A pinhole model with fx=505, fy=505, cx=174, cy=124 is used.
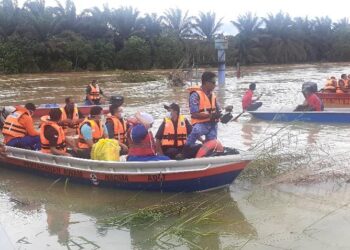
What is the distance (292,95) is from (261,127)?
31.4ft

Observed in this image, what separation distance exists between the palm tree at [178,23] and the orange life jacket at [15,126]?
43759 millimetres

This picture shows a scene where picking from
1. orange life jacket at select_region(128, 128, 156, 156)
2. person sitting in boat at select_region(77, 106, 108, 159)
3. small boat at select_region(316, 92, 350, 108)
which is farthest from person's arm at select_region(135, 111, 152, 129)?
small boat at select_region(316, 92, 350, 108)

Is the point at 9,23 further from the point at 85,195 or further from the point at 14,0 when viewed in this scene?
the point at 85,195

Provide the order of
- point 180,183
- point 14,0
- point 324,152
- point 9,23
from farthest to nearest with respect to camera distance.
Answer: point 14,0
point 9,23
point 324,152
point 180,183

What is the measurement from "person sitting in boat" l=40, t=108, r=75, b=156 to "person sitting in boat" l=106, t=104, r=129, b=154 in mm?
770

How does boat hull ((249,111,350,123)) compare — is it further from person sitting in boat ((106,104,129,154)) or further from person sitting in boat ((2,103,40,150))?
person sitting in boat ((2,103,40,150))

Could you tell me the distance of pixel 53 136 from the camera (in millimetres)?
7680

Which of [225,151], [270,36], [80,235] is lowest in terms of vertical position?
[80,235]

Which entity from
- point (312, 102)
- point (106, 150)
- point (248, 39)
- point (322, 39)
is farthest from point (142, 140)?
point (322, 39)

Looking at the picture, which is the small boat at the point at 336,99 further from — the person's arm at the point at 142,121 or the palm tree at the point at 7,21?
the palm tree at the point at 7,21

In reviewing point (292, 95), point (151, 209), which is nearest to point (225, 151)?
point (151, 209)

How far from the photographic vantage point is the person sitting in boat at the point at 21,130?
830 centimetres

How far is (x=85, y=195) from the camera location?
7.35 metres

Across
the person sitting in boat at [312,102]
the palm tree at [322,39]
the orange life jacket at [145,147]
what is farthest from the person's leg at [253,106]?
the palm tree at [322,39]
